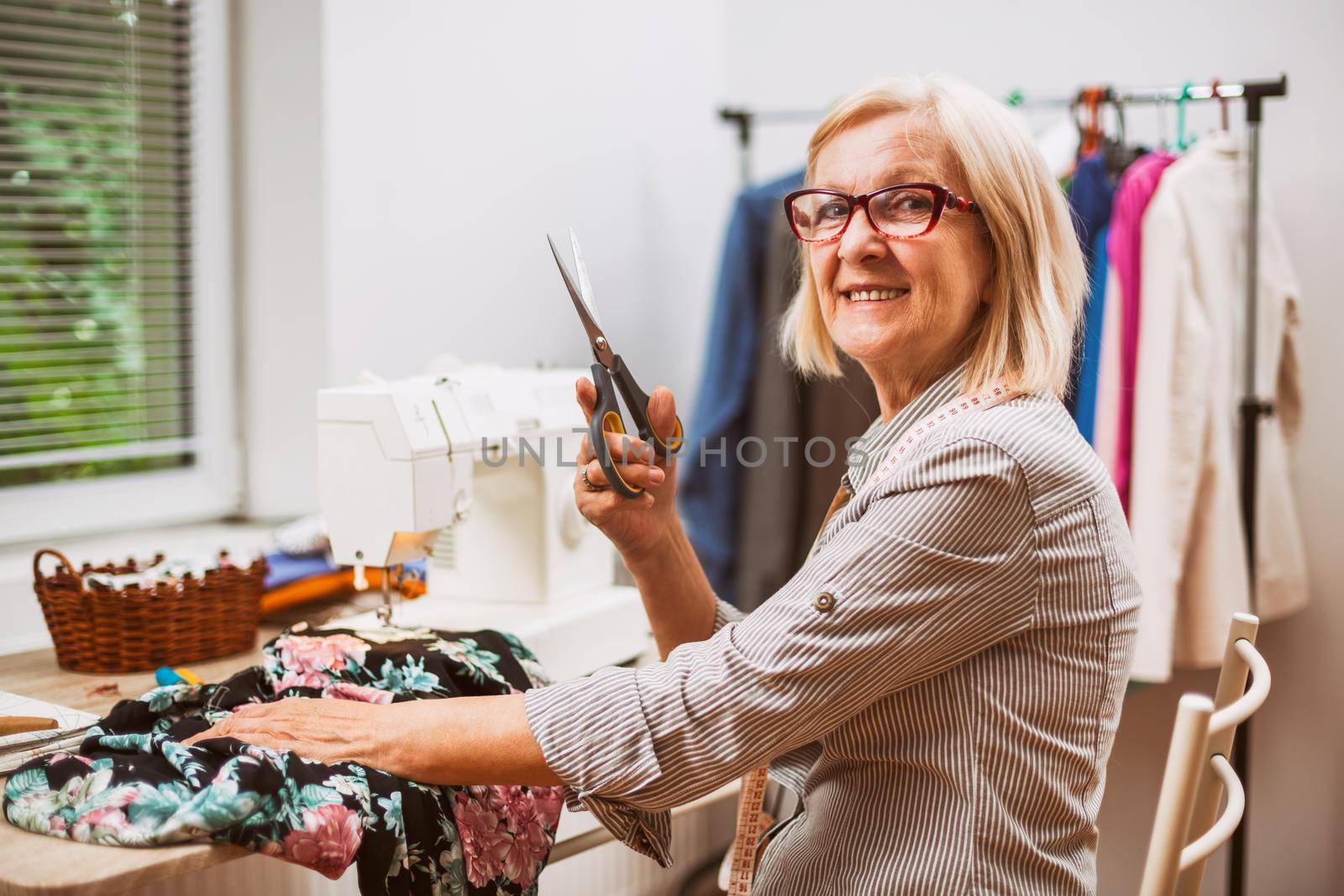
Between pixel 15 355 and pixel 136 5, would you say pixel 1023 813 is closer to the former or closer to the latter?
pixel 15 355

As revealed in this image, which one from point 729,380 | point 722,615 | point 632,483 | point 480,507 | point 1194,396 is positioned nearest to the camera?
point 632,483

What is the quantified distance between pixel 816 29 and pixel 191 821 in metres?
2.55

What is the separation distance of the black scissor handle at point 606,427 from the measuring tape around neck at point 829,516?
0.22 m

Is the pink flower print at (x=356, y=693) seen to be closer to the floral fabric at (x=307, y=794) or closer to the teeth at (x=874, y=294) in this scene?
the floral fabric at (x=307, y=794)

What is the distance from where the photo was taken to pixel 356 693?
1.24m

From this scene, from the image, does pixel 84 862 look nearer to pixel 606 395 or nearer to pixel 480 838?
pixel 480 838

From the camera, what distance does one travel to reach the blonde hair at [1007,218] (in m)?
1.13

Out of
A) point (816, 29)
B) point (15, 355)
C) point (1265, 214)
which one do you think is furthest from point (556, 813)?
point (816, 29)

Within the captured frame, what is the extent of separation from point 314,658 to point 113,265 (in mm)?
→ 1376

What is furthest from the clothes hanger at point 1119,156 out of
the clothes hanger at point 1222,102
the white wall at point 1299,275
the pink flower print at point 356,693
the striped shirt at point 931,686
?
the pink flower print at point 356,693

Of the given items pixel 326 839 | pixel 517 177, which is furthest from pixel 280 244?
pixel 326 839

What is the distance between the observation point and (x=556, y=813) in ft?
4.07

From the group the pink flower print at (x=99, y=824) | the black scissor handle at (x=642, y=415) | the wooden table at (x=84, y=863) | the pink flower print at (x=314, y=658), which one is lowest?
the wooden table at (x=84, y=863)

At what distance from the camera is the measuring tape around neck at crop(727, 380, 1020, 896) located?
3.61 ft
